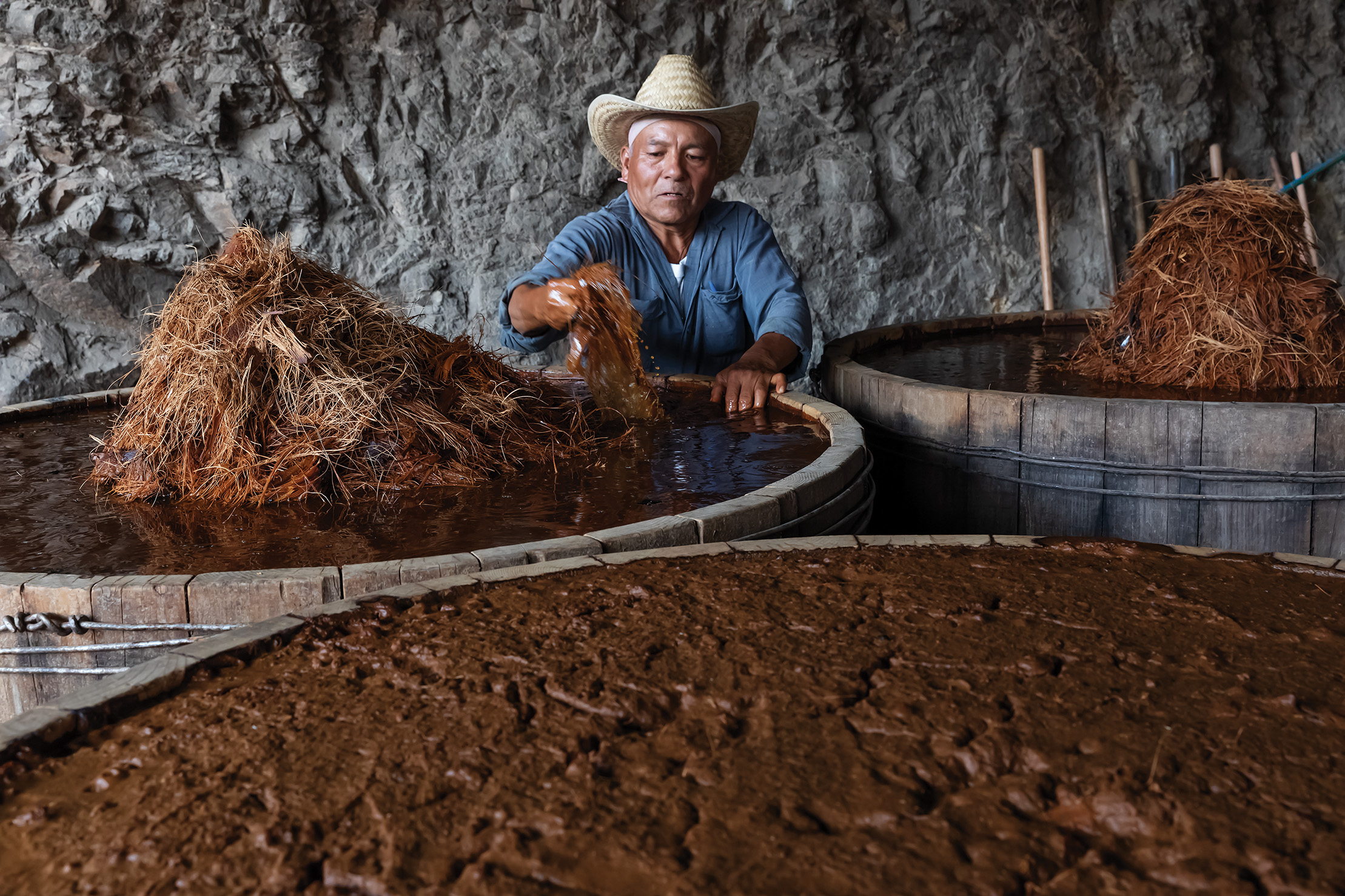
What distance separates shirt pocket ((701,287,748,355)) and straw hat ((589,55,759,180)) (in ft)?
1.70

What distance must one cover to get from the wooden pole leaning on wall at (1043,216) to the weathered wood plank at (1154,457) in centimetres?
402

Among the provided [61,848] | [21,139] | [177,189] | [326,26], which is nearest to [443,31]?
[326,26]

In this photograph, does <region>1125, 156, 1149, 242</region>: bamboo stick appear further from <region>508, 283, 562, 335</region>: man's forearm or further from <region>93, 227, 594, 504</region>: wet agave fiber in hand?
<region>93, 227, 594, 504</region>: wet agave fiber in hand

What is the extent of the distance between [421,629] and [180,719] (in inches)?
13.6

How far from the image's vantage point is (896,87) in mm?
6145

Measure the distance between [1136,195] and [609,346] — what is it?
5051 mm

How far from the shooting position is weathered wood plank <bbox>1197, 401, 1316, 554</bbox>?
253 cm

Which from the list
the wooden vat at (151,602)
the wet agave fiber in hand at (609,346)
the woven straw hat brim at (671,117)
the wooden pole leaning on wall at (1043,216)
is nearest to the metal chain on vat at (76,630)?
the wooden vat at (151,602)

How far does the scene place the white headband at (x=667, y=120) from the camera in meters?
3.56

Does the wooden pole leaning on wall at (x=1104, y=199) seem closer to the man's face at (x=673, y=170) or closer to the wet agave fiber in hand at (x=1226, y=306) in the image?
the wet agave fiber in hand at (x=1226, y=306)

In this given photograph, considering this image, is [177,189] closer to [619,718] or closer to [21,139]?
[21,139]

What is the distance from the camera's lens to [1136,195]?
661 cm

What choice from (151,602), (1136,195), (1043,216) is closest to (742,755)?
(151,602)

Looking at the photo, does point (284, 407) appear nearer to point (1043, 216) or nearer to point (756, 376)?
point (756, 376)
